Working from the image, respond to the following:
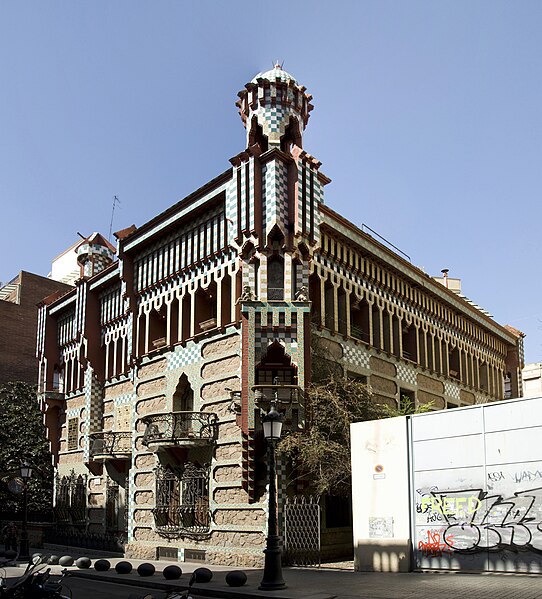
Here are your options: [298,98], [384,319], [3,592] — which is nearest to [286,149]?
[298,98]

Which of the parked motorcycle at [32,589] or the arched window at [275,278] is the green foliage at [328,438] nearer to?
the arched window at [275,278]

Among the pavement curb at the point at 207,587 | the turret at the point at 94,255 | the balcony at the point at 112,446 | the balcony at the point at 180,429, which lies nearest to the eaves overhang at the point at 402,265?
the balcony at the point at 180,429

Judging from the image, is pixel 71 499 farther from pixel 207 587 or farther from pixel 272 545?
pixel 272 545

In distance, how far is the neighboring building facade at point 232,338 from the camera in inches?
971

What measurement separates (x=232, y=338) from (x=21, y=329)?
31.5 m

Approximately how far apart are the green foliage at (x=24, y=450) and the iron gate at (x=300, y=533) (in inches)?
741

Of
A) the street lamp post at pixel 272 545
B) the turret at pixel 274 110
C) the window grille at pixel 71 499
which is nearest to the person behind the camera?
the street lamp post at pixel 272 545

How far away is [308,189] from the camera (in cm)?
2603

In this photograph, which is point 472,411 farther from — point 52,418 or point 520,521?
point 52,418

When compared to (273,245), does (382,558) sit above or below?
below

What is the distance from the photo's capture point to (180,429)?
26547mm

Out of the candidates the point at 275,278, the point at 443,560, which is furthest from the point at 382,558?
the point at 275,278

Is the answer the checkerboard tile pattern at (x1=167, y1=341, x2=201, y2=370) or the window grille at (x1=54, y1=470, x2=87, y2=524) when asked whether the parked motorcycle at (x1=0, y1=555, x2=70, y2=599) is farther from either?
the window grille at (x1=54, y1=470, x2=87, y2=524)

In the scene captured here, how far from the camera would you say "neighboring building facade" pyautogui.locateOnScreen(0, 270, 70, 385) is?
51.4 meters
